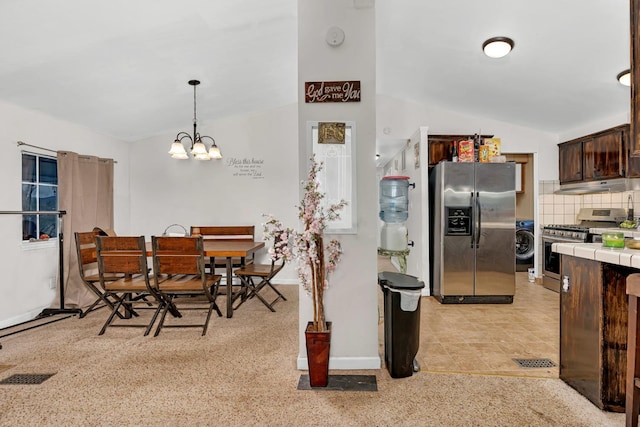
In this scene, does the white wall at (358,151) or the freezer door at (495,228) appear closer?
the white wall at (358,151)

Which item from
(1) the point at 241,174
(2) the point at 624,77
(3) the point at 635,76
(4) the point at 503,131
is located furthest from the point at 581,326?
(1) the point at 241,174

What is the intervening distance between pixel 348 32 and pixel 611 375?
2.66m

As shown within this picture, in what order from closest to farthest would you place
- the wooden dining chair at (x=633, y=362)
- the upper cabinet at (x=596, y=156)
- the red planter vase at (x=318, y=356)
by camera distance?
the wooden dining chair at (x=633, y=362)
the red planter vase at (x=318, y=356)
the upper cabinet at (x=596, y=156)

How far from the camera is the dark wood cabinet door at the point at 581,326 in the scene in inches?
80.2

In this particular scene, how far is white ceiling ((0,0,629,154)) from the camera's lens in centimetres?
273

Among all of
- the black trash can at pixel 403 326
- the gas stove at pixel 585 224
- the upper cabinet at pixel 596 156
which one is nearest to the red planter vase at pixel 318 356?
the black trash can at pixel 403 326

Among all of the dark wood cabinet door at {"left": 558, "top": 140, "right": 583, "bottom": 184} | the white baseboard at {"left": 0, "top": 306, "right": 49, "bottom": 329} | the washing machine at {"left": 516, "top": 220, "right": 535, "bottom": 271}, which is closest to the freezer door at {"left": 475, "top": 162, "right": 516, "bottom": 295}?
the dark wood cabinet door at {"left": 558, "top": 140, "right": 583, "bottom": 184}

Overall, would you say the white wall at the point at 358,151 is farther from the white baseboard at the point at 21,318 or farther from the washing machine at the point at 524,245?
the washing machine at the point at 524,245

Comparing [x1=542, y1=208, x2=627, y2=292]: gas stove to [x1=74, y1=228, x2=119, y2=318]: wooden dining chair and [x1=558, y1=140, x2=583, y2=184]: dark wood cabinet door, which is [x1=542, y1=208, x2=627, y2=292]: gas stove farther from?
[x1=74, y1=228, x2=119, y2=318]: wooden dining chair

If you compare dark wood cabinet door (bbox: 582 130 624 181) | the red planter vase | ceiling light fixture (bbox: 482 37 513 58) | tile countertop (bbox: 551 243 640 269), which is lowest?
the red planter vase

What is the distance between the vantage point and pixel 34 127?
3.76m

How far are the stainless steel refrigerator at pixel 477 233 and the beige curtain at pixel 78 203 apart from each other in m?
4.25

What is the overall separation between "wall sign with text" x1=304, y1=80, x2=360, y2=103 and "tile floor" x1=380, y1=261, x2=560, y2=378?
201cm

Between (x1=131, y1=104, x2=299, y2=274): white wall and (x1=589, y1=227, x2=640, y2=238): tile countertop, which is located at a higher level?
(x1=131, y1=104, x2=299, y2=274): white wall
